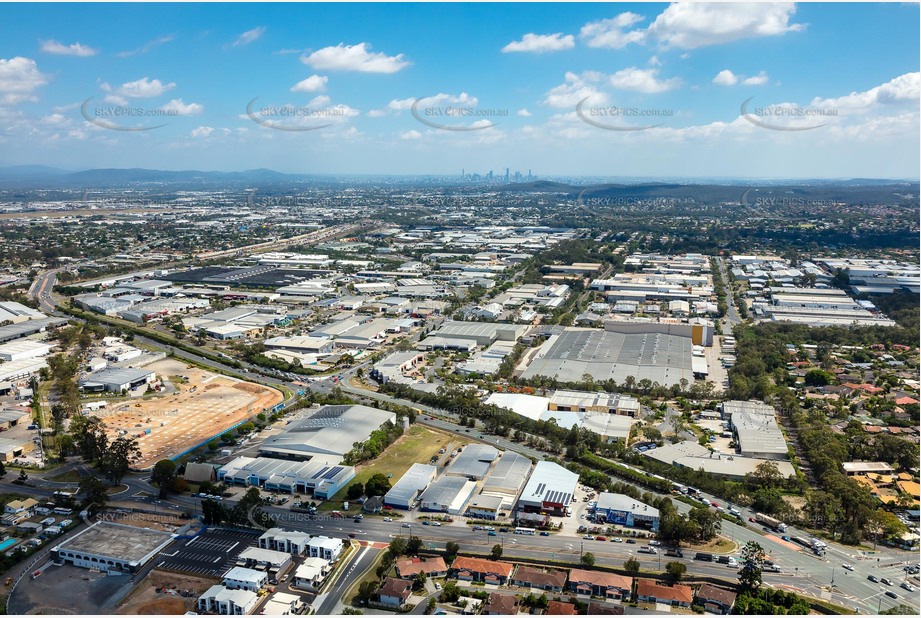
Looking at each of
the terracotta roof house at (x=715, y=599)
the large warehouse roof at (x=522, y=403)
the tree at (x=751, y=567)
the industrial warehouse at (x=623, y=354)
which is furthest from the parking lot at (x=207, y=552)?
the industrial warehouse at (x=623, y=354)

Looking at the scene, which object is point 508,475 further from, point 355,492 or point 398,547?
point 398,547

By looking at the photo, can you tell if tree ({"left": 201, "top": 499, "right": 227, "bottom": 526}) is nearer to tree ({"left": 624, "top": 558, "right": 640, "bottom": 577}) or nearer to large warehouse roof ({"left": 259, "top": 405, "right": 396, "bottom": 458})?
large warehouse roof ({"left": 259, "top": 405, "right": 396, "bottom": 458})

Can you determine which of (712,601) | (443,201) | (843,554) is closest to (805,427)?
(843,554)

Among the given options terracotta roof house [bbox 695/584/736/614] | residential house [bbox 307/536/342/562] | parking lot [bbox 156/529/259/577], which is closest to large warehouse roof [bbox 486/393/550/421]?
residential house [bbox 307/536/342/562]

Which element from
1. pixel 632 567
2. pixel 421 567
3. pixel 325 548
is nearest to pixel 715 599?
pixel 632 567

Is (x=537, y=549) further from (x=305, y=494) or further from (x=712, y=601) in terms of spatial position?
(x=305, y=494)
